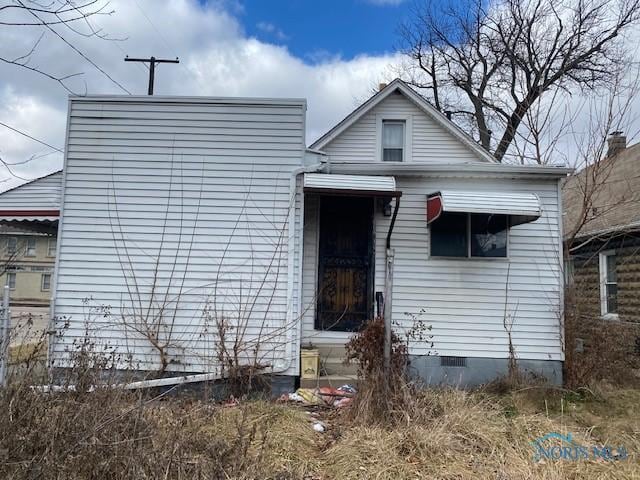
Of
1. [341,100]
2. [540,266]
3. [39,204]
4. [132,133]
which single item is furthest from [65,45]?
[341,100]

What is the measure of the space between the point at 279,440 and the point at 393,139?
9.71 m

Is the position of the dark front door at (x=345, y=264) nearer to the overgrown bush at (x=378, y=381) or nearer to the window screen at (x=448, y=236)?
the window screen at (x=448, y=236)

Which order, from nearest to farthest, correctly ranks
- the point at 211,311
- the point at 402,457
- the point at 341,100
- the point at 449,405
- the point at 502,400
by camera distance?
the point at 402,457 < the point at 449,405 < the point at 502,400 < the point at 211,311 < the point at 341,100

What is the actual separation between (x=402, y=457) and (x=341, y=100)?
800 inches

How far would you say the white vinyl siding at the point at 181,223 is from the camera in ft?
21.3

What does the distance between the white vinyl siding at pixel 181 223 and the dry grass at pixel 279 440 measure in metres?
1.69

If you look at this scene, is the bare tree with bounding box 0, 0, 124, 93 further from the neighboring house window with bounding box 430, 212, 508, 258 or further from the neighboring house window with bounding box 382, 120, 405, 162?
the neighboring house window with bounding box 382, 120, 405, 162

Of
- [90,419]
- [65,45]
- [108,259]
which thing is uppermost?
[65,45]

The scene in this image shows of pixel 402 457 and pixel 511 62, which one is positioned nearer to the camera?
pixel 402 457

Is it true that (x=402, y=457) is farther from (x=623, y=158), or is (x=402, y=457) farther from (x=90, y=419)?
(x=623, y=158)

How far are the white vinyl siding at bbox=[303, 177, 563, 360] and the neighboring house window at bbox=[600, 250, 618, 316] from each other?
15.3ft

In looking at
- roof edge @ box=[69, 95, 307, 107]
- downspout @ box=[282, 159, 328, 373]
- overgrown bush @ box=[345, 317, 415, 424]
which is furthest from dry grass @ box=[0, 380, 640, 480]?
roof edge @ box=[69, 95, 307, 107]

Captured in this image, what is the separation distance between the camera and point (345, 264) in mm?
7715

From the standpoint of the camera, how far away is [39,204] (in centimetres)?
754
